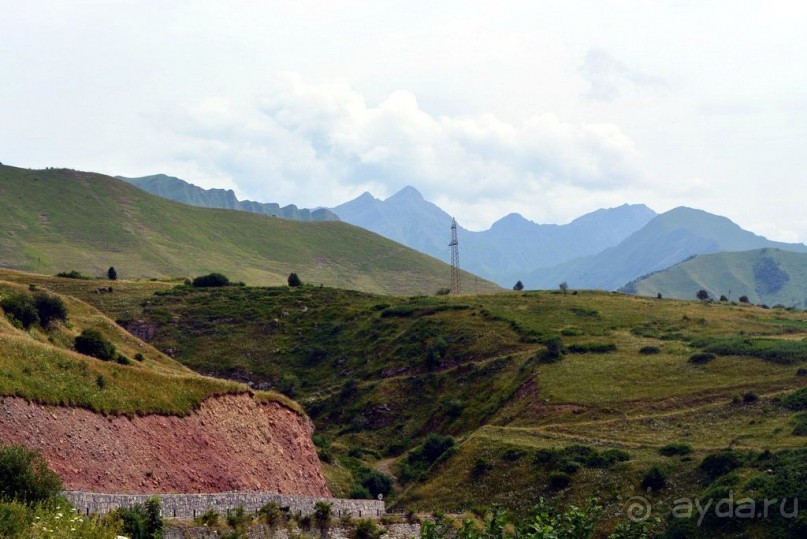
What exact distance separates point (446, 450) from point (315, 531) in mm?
44016

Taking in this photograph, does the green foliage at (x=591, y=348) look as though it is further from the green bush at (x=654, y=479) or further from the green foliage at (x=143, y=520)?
the green foliage at (x=143, y=520)

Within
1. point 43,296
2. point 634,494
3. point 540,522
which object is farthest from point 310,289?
point 540,522

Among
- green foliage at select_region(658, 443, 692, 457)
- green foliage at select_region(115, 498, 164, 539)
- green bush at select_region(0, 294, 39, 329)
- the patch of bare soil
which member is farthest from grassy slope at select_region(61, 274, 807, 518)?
green foliage at select_region(115, 498, 164, 539)

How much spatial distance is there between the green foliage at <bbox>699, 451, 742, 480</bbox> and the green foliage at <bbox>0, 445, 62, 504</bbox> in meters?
45.2

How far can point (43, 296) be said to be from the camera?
7038 cm

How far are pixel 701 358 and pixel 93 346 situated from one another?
5775cm

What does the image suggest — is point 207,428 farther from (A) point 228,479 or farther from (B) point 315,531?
(B) point 315,531

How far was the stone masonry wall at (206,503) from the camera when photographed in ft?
103

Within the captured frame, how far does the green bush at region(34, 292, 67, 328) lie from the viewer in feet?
222

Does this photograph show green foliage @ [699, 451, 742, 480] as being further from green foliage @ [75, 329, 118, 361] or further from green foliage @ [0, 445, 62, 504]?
green foliage @ [0, 445, 62, 504]

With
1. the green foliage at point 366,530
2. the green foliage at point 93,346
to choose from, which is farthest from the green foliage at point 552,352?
the green foliage at point 366,530

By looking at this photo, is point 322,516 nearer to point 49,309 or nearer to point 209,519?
point 209,519

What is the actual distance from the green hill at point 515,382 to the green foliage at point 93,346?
19.7 metres

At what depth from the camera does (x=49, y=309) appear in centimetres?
6888
